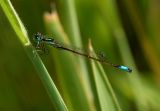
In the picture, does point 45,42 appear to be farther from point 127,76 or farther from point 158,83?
point 158,83

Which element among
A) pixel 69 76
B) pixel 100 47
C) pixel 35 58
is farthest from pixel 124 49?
pixel 35 58

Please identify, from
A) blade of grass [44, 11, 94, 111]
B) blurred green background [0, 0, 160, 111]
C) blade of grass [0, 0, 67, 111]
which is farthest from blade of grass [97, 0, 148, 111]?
blade of grass [0, 0, 67, 111]

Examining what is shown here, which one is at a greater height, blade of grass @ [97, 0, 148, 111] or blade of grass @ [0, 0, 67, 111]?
blade of grass @ [97, 0, 148, 111]

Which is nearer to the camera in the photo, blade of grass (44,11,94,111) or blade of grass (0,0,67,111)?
blade of grass (0,0,67,111)

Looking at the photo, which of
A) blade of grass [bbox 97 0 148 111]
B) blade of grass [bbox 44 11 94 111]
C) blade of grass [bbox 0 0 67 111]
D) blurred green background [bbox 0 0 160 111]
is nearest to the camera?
blade of grass [bbox 0 0 67 111]

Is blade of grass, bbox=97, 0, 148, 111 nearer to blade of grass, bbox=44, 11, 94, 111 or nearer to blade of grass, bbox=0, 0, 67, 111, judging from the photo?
blade of grass, bbox=44, 11, 94, 111

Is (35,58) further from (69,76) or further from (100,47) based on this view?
(100,47)

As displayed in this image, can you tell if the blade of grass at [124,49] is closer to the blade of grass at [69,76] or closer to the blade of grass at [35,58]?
the blade of grass at [69,76]

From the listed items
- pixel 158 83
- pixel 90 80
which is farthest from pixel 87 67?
pixel 158 83
